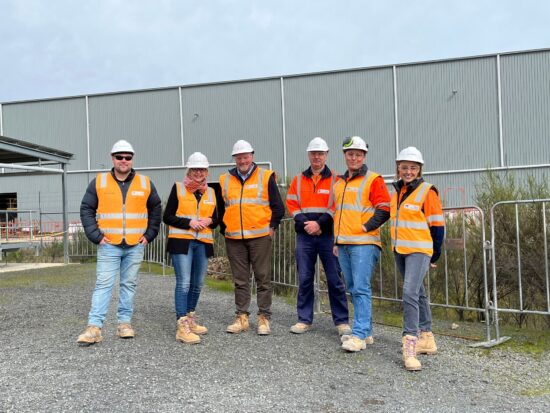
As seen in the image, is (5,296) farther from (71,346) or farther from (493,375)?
(493,375)

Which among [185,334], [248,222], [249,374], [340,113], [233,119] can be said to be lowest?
[249,374]

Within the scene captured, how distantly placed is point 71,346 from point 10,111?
2907cm

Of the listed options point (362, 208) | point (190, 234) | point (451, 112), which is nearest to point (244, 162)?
point (190, 234)

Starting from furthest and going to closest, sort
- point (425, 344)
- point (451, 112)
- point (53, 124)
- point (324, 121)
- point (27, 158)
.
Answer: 1. point (53, 124)
2. point (324, 121)
3. point (451, 112)
4. point (27, 158)
5. point (425, 344)

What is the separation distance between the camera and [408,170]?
4715mm

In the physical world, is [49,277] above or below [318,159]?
below

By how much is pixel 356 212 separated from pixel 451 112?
21.3 m

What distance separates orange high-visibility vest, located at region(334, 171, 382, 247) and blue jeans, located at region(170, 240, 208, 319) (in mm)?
1434

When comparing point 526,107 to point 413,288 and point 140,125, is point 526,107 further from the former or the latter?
point 413,288

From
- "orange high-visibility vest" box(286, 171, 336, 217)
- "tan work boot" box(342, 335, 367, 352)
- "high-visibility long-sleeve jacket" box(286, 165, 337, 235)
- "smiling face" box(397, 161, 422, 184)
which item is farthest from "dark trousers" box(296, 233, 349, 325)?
"smiling face" box(397, 161, 422, 184)

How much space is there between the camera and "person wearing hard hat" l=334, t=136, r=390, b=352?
16.7 feet

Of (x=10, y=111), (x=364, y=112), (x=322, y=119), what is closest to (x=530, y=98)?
(x=364, y=112)

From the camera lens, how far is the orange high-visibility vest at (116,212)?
17.5 feet

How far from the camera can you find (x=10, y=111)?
30516 millimetres
